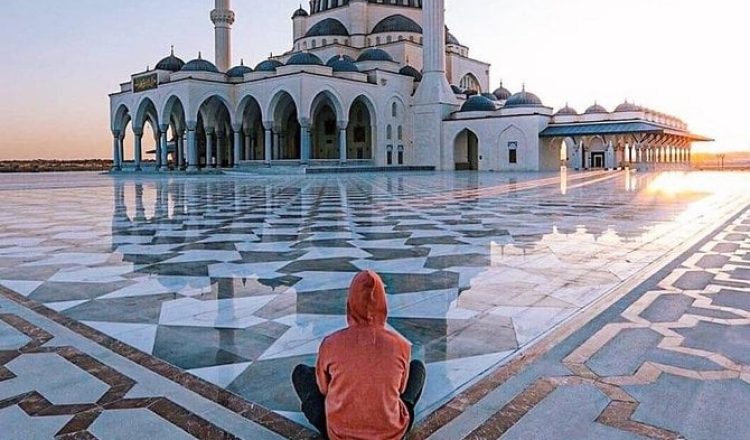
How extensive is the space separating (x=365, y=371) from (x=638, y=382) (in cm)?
128

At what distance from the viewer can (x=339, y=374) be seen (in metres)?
1.82

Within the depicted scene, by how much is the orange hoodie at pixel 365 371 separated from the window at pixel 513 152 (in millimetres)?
37265

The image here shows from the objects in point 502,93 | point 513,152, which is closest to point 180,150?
point 513,152

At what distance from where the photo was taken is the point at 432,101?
39.7 meters

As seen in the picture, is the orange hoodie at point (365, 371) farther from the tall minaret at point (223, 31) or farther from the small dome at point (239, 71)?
the tall minaret at point (223, 31)

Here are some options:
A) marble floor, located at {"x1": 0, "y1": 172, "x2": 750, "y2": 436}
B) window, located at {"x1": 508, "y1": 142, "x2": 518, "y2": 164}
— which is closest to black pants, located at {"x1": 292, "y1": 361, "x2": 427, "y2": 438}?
marble floor, located at {"x1": 0, "y1": 172, "x2": 750, "y2": 436}

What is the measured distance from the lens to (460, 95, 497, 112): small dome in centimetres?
3928

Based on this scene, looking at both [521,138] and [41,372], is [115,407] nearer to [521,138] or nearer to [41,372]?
[41,372]

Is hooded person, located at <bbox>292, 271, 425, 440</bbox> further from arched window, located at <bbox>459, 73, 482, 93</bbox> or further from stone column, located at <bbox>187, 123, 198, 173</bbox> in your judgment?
arched window, located at <bbox>459, 73, 482, 93</bbox>

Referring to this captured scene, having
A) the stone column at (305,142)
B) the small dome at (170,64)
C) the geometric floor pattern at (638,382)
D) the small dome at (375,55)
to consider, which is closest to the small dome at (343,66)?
the small dome at (375,55)

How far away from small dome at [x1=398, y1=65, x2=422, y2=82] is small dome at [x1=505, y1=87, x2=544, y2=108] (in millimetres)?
7383

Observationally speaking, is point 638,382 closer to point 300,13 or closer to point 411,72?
point 411,72

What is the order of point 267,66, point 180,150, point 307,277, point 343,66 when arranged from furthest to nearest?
point 180,150 → point 343,66 → point 267,66 → point 307,277

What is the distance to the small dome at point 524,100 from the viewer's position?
38.1 meters
